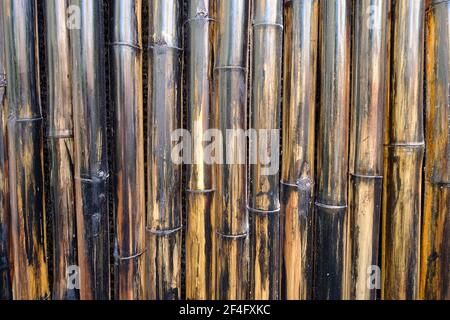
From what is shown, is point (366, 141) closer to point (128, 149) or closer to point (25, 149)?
point (128, 149)

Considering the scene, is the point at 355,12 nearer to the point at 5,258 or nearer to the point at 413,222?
the point at 413,222

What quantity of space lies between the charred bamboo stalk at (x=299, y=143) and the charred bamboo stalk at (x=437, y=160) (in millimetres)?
392

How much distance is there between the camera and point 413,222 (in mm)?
1043

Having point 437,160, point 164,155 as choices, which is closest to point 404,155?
point 437,160

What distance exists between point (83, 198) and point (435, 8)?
137cm

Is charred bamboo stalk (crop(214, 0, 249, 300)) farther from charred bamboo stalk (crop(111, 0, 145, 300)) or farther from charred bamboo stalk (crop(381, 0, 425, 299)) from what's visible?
charred bamboo stalk (crop(381, 0, 425, 299))

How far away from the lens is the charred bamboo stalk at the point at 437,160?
3.30ft

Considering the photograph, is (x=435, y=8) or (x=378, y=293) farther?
(x=378, y=293)

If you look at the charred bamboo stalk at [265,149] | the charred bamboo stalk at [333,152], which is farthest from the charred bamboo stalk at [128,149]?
the charred bamboo stalk at [333,152]

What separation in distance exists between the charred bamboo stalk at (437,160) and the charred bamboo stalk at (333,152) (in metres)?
0.29

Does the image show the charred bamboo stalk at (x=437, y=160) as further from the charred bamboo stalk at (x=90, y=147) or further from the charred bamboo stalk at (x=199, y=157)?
the charred bamboo stalk at (x=90, y=147)

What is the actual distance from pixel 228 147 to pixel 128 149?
1.15ft

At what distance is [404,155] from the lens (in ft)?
3.38

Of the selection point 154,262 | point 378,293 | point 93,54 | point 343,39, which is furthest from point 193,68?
point 378,293
